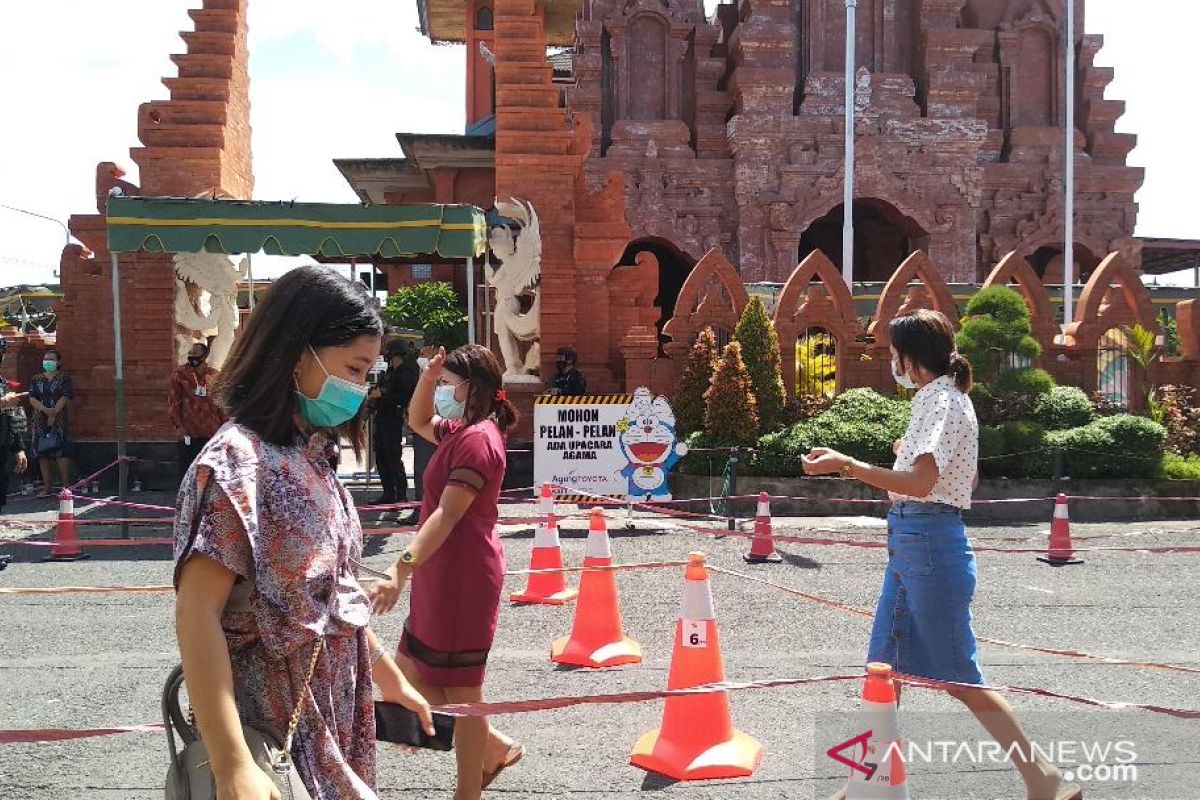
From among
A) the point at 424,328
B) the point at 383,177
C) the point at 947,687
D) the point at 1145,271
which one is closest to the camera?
the point at 947,687

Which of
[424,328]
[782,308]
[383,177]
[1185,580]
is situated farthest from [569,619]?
[383,177]

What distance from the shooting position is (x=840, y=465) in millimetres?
4047

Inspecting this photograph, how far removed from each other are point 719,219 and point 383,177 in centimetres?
876

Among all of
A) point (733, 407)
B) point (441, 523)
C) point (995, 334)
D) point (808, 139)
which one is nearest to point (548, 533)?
point (441, 523)

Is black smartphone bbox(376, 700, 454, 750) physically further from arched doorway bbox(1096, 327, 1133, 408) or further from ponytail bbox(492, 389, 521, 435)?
arched doorway bbox(1096, 327, 1133, 408)

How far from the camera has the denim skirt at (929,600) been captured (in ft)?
12.9

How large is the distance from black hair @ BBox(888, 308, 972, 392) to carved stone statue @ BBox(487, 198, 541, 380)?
1157 centimetres

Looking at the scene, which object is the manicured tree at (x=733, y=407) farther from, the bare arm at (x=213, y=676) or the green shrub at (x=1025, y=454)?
the bare arm at (x=213, y=676)

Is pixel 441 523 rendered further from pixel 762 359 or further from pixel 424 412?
pixel 762 359

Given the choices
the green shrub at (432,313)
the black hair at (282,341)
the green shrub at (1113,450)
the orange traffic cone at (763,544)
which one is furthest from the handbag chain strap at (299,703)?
the green shrub at (432,313)

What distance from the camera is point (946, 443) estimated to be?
→ 3967 mm

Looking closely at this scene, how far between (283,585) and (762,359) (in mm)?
12125

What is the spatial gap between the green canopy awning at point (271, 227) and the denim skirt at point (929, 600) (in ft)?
29.5

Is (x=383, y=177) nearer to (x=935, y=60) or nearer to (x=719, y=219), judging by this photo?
(x=719, y=219)
